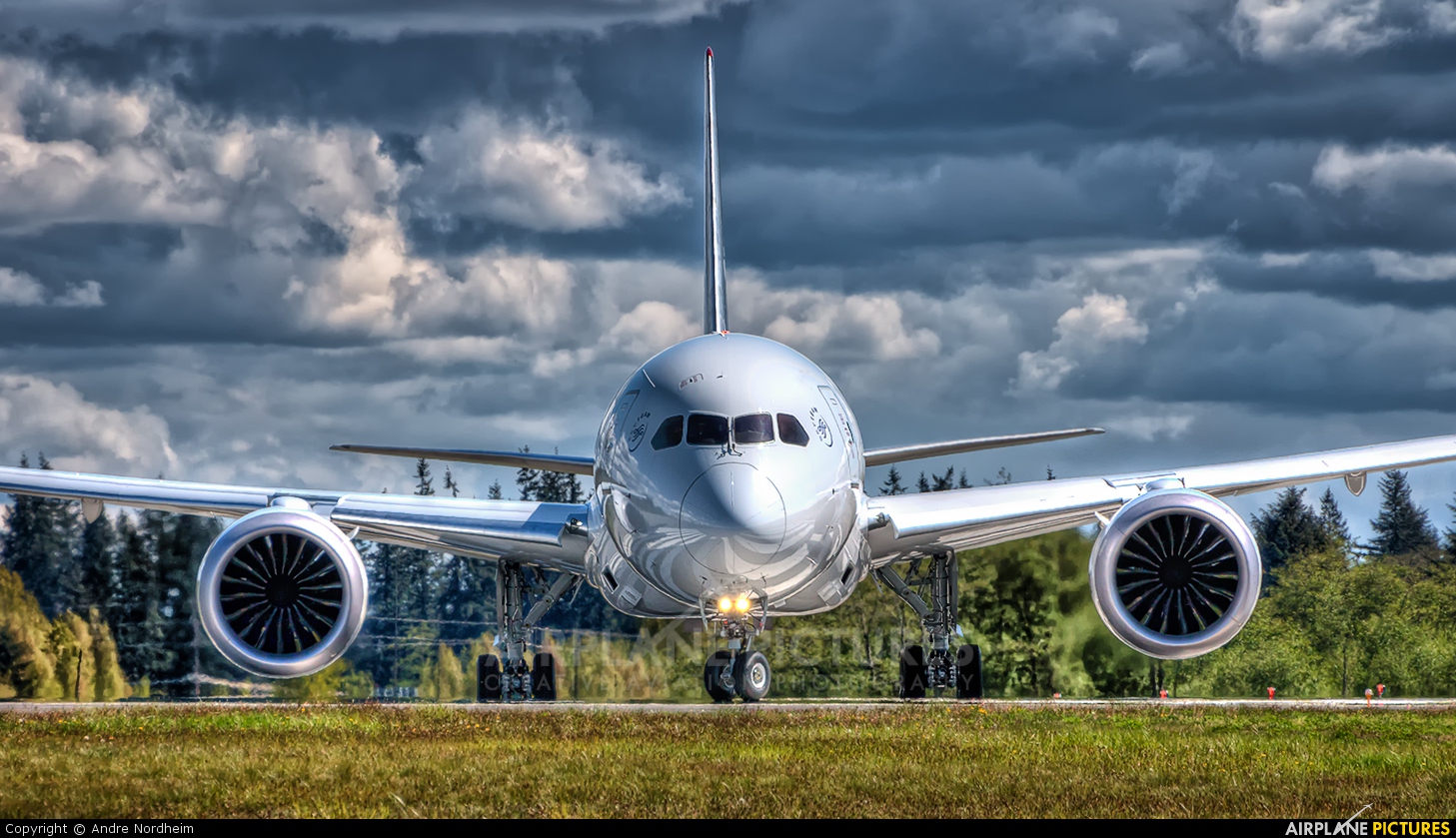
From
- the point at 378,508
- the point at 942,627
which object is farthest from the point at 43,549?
the point at 942,627

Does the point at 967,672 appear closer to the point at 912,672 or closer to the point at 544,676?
the point at 912,672

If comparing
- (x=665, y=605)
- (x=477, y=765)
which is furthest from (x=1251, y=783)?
(x=665, y=605)

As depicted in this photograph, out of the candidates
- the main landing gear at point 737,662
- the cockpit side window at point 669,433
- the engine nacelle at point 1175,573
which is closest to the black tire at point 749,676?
the main landing gear at point 737,662

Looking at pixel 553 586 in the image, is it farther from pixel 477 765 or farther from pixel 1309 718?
pixel 477 765

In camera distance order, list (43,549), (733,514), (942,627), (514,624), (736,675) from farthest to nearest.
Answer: (43,549)
(514,624)
(942,627)
(736,675)
(733,514)

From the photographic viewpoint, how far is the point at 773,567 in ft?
61.9

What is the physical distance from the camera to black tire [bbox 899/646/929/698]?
90.2 feet

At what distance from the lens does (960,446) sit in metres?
23.0

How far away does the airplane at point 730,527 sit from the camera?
60.6 feet

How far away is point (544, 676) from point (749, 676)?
8641 millimetres

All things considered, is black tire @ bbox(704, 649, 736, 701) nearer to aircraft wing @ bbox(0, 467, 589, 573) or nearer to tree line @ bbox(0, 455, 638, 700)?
aircraft wing @ bbox(0, 467, 589, 573)

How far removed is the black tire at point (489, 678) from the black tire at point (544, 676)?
2.20 ft
